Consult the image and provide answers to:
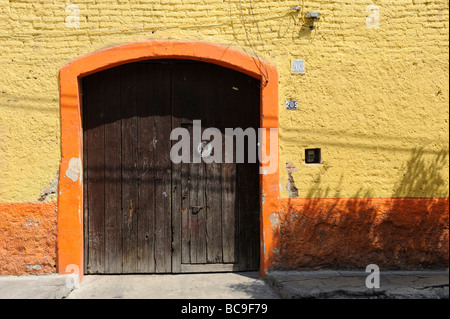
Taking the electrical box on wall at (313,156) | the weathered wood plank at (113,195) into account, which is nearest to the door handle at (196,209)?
the weathered wood plank at (113,195)

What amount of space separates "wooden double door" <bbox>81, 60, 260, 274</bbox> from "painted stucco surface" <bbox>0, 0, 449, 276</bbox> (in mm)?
431

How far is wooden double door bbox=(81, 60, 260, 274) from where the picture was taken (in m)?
5.08

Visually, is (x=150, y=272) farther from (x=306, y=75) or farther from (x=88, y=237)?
(x=306, y=75)

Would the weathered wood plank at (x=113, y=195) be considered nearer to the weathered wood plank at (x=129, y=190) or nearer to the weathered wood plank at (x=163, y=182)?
the weathered wood plank at (x=129, y=190)

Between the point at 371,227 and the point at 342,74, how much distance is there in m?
1.80

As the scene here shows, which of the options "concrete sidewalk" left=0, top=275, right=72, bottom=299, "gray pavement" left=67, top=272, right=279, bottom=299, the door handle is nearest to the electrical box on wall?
the door handle

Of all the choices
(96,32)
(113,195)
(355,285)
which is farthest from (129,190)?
(355,285)

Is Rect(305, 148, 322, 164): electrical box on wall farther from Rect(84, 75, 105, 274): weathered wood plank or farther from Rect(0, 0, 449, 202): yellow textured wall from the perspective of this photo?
Rect(84, 75, 105, 274): weathered wood plank

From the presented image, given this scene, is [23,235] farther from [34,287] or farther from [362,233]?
[362,233]

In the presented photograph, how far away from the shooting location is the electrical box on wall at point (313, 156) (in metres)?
5.04

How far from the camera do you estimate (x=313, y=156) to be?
5.05 m

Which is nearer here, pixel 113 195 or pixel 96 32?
pixel 96 32

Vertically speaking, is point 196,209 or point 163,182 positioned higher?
point 163,182

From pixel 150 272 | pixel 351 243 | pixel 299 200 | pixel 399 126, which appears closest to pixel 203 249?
pixel 150 272
